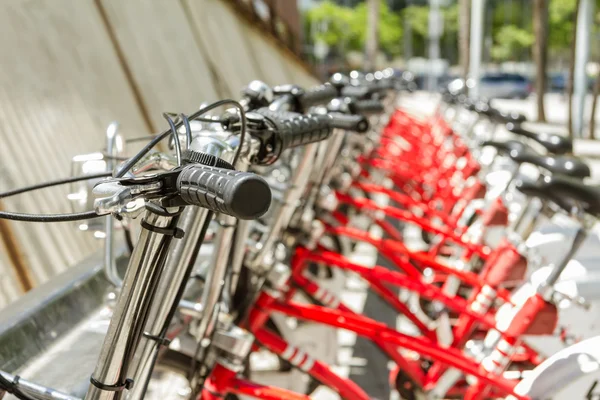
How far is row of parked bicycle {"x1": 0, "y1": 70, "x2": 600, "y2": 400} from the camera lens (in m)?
1.14

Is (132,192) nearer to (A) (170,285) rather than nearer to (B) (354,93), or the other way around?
(A) (170,285)

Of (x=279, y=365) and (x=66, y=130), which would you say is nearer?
(x=279, y=365)

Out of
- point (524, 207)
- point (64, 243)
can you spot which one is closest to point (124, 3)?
point (64, 243)

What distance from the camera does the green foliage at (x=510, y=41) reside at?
37.5 metres

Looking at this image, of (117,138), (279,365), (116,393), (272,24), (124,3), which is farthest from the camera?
(272,24)

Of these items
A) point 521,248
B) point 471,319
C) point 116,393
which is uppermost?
point 116,393

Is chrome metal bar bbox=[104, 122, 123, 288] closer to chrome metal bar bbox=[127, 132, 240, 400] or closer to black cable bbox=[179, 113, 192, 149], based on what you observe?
chrome metal bar bbox=[127, 132, 240, 400]

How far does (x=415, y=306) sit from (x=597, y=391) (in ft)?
7.86

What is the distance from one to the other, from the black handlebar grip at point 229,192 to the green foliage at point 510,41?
37741 millimetres

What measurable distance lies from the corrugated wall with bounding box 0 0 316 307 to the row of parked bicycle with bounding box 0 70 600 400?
74 cm

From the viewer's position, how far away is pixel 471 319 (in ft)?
9.23

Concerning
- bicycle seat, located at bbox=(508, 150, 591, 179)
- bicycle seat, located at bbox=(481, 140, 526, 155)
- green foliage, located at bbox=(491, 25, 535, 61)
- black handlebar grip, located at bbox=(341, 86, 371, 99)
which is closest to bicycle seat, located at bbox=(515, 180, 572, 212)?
bicycle seat, located at bbox=(508, 150, 591, 179)

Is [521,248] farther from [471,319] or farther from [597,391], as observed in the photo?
[597,391]

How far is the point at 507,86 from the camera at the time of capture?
3034cm
